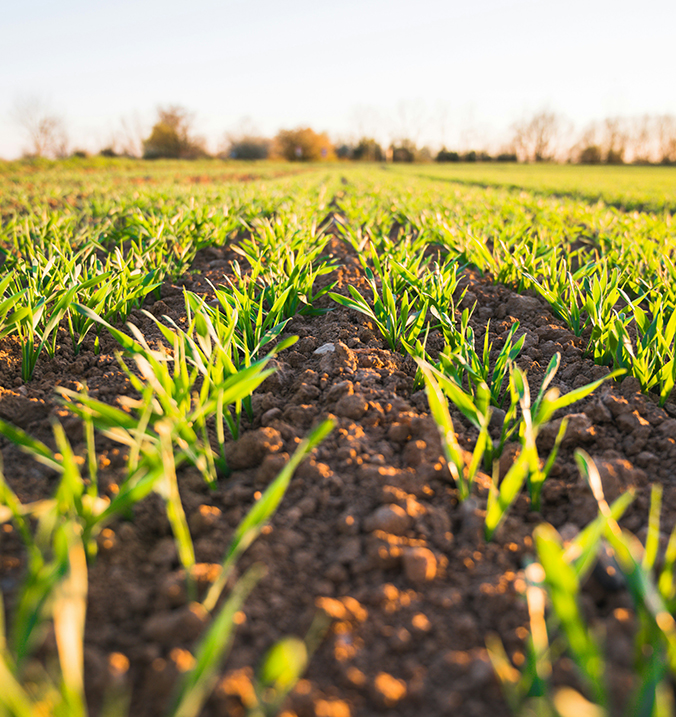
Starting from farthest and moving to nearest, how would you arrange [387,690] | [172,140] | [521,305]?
[172,140] < [521,305] < [387,690]

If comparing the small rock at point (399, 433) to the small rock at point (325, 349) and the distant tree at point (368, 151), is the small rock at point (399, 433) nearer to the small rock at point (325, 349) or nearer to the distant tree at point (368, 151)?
the small rock at point (325, 349)

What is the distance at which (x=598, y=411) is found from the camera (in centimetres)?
137

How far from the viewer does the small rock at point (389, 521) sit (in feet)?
3.03

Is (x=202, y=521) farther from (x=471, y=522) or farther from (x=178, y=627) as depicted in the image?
(x=471, y=522)

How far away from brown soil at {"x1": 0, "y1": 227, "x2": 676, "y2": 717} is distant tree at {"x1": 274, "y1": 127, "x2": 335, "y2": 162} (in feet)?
181

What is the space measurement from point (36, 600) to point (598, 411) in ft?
4.72

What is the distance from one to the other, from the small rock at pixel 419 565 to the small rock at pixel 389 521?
7 centimetres

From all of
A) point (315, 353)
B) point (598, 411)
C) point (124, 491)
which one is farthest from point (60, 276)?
point (598, 411)

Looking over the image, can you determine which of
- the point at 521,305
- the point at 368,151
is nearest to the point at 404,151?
the point at 368,151

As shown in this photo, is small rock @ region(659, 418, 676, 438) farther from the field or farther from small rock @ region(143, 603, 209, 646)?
small rock @ region(143, 603, 209, 646)

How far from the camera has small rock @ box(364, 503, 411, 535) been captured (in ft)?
3.03

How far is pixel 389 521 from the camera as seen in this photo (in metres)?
0.92

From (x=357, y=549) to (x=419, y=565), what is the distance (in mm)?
127

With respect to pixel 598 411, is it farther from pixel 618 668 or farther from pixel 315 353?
pixel 315 353
